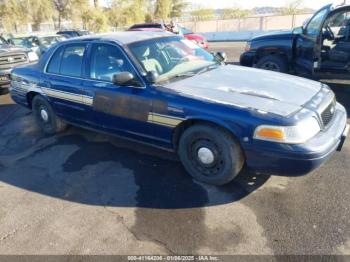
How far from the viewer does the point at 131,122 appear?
396cm

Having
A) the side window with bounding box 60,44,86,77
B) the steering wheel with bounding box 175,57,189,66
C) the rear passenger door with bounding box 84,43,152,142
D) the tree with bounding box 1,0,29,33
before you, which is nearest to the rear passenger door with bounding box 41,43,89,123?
the side window with bounding box 60,44,86,77

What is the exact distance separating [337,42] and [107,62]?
5.11m

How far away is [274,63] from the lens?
7188 mm

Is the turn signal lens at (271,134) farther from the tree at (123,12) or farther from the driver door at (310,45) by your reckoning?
the tree at (123,12)

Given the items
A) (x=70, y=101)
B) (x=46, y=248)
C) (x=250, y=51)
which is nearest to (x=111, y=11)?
(x=250, y=51)

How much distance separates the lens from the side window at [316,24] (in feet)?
21.0

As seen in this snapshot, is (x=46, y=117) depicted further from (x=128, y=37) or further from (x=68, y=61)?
(x=128, y=37)

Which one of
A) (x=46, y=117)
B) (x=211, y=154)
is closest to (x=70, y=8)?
(x=46, y=117)

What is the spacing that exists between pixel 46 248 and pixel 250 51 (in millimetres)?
6378

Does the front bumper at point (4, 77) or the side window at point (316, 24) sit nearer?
the side window at point (316, 24)

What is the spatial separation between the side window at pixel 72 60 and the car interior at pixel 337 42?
16.3 feet

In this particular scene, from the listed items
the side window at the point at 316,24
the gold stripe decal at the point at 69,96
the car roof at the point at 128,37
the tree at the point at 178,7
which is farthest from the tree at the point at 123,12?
the car roof at the point at 128,37

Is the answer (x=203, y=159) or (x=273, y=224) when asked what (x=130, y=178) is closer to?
(x=203, y=159)

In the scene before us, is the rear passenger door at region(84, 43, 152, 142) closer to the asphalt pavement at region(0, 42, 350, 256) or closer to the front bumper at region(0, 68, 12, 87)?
the asphalt pavement at region(0, 42, 350, 256)
